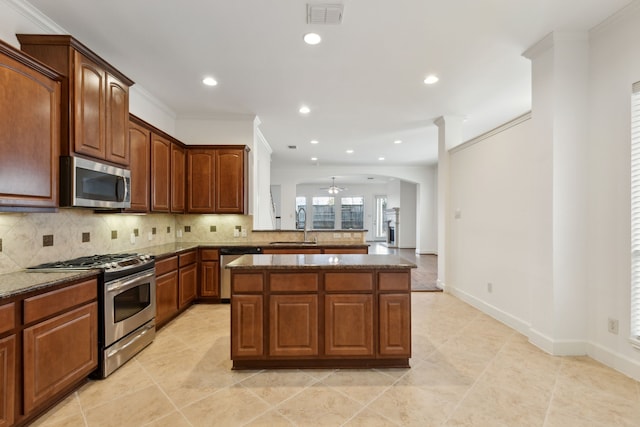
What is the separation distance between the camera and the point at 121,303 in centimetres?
270

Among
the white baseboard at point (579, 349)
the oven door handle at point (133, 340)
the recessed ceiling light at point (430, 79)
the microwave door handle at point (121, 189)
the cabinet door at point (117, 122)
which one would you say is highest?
the recessed ceiling light at point (430, 79)

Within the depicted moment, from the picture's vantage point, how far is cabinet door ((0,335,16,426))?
1.71m

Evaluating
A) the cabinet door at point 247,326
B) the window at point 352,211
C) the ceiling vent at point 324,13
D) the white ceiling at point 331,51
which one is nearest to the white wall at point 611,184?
the white ceiling at point 331,51

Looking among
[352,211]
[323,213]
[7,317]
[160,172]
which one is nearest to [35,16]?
[160,172]

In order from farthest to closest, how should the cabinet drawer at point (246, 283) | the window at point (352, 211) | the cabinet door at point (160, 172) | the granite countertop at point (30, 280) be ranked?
the window at point (352, 211) < the cabinet door at point (160, 172) < the cabinet drawer at point (246, 283) < the granite countertop at point (30, 280)

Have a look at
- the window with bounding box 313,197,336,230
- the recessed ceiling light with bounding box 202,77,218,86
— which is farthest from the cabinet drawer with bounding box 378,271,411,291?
the window with bounding box 313,197,336,230

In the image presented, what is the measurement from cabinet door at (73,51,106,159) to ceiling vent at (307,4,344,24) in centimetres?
187

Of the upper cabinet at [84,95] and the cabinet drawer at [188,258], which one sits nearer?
the upper cabinet at [84,95]

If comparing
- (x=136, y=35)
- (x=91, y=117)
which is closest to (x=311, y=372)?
(x=91, y=117)

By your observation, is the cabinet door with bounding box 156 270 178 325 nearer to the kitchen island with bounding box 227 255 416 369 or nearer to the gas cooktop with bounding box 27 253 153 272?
the gas cooktop with bounding box 27 253 153 272

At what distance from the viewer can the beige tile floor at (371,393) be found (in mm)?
1990

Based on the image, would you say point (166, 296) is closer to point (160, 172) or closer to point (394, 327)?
point (160, 172)

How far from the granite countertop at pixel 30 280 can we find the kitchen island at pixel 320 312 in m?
1.10

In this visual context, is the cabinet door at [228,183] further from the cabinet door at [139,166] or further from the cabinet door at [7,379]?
the cabinet door at [7,379]
